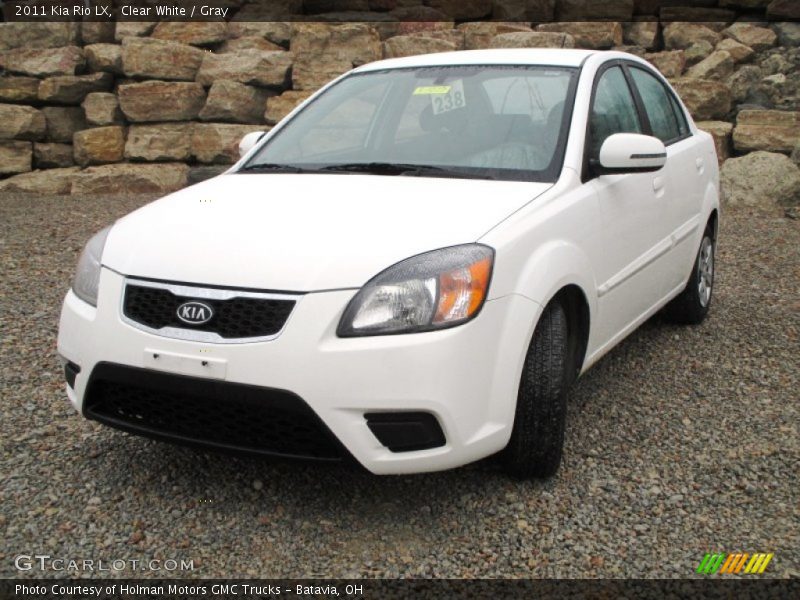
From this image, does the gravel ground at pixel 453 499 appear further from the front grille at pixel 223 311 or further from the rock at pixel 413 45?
the rock at pixel 413 45

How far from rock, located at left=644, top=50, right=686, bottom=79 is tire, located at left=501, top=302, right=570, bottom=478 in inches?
336

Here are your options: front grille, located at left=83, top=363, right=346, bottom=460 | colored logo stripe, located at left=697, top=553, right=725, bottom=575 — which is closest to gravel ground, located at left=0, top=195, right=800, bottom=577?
colored logo stripe, located at left=697, top=553, right=725, bottom=575

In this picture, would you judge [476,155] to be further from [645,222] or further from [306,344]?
[306,344]

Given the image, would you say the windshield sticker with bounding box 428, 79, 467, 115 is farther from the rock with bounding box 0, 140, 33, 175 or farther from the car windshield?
the rock with bounding box 0, 140, 33, 175

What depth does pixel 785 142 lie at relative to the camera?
1013cm

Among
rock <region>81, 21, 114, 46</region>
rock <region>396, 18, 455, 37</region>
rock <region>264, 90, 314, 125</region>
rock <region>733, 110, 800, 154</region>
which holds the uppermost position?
rock <region>396, 18, 455, 37</region>

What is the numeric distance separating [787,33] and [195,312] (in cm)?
1057

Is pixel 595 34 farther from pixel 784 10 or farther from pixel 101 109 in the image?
pixel 101 109

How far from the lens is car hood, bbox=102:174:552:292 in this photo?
283 centimetres

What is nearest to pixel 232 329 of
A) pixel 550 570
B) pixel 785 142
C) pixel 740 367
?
pixel 550 570

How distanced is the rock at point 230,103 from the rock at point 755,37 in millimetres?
6088

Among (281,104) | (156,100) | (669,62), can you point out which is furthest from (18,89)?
(669,62)

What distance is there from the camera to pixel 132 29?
11422 mm

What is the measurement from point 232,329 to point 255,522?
0.73 m
